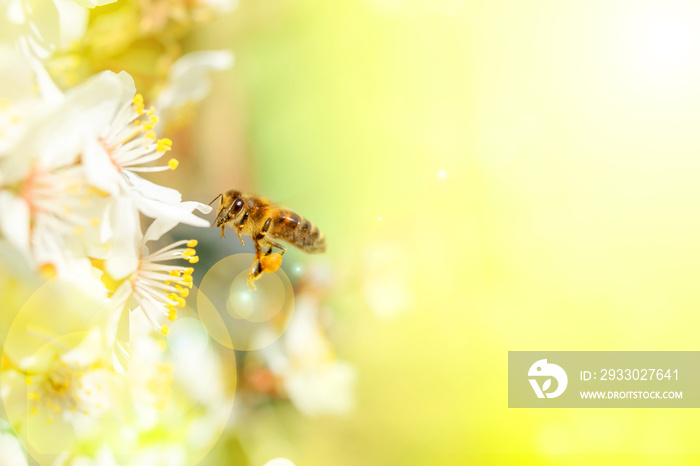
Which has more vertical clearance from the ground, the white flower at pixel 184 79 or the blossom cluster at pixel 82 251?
the white flower at pixel 184 79

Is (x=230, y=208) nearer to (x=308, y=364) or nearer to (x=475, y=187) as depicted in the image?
(x=308, y=364)

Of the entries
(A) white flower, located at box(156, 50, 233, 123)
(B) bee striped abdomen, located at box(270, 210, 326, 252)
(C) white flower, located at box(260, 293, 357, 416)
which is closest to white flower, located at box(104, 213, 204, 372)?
(B) bee striped abdomen, located at box(270, 210, 326, 252)

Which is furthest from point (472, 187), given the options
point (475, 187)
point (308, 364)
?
point (308, 364)

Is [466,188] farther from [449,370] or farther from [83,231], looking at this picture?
[83,231]

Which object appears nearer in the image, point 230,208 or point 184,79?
point 230,208

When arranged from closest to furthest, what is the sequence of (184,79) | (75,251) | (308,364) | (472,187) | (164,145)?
(75,251) < (164,145) < (184,79) < (308,364) < (472,187)

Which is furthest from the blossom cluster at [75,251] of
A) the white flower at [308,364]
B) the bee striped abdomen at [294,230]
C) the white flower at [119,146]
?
the white flower at [308,364]

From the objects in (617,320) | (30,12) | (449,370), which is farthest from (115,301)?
(617,320)

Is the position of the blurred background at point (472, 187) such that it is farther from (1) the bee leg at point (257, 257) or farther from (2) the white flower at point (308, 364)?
(1) the bee leg at point (257, 257)

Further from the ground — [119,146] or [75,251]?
[119,146]
